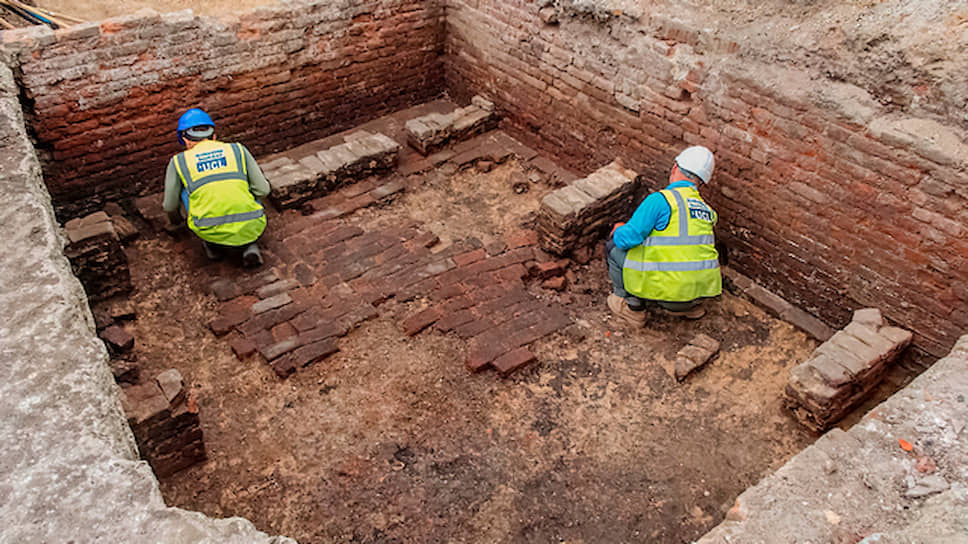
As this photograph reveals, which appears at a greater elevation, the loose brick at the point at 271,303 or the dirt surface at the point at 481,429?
the loose brick at the point at 271,303

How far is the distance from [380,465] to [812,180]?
3.58 meters

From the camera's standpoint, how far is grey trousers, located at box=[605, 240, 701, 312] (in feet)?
17.1

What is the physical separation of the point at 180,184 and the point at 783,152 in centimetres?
464

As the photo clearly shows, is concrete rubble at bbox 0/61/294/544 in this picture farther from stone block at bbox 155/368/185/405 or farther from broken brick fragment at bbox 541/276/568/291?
broken brick fragment at bbox 541/276/568/291

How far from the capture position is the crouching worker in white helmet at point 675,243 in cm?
482

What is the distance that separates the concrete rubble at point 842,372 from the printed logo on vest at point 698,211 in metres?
A: 1.16

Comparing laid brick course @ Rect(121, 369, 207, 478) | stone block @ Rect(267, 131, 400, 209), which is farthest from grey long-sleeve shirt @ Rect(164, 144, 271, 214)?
laid brick course @ Rect(121, 369, 207, 478)

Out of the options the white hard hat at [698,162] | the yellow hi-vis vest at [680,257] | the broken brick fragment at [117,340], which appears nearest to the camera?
the broken brick fragment at [117,340]

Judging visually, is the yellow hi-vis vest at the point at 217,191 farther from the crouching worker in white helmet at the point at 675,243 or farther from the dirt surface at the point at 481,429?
the crouching worker in white helmet at the point at 675,243

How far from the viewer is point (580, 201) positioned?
18.7ft

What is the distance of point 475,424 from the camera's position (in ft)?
14.8

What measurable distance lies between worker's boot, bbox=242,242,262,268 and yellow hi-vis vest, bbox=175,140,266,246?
163 mm

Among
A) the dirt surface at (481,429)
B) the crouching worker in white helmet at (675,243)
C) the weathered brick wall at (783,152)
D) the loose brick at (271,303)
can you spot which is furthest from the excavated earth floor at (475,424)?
the weathered brick wall at (783,152)

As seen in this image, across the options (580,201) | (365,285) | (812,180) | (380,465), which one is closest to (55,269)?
(380,465)
